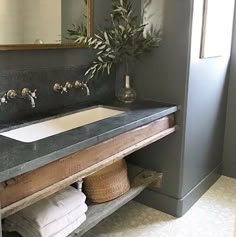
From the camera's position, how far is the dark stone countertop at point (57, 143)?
1.16m

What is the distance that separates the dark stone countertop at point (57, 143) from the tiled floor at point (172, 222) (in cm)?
77

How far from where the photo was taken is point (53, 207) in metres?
1.56

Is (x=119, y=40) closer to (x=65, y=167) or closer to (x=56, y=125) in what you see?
(x=56, y=125)

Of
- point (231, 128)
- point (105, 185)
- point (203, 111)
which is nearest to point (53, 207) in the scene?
point (105, 185)

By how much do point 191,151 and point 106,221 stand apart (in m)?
0.75

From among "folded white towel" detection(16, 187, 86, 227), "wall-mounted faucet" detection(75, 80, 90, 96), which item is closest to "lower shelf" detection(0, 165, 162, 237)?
"folded white towel" detection(16, 187, 86, 227)

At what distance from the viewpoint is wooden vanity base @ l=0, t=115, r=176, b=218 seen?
1.17 metres

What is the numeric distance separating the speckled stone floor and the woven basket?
0.99ft

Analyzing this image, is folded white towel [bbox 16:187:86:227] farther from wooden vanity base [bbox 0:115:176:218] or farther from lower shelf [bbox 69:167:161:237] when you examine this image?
wooden vanity base [bbox 0:115:176:218]

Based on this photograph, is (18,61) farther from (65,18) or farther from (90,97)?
(90,97)

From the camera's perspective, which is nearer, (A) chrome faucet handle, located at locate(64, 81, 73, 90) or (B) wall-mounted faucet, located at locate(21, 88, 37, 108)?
(B) wall-mounted faucet, located at locate(21, 88, 37, 108)

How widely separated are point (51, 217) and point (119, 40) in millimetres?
1131

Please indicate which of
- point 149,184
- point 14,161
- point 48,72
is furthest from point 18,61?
point 149,184

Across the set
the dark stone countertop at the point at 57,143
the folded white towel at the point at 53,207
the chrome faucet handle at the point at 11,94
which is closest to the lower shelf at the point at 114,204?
the folded white towel at the point at 53,207
